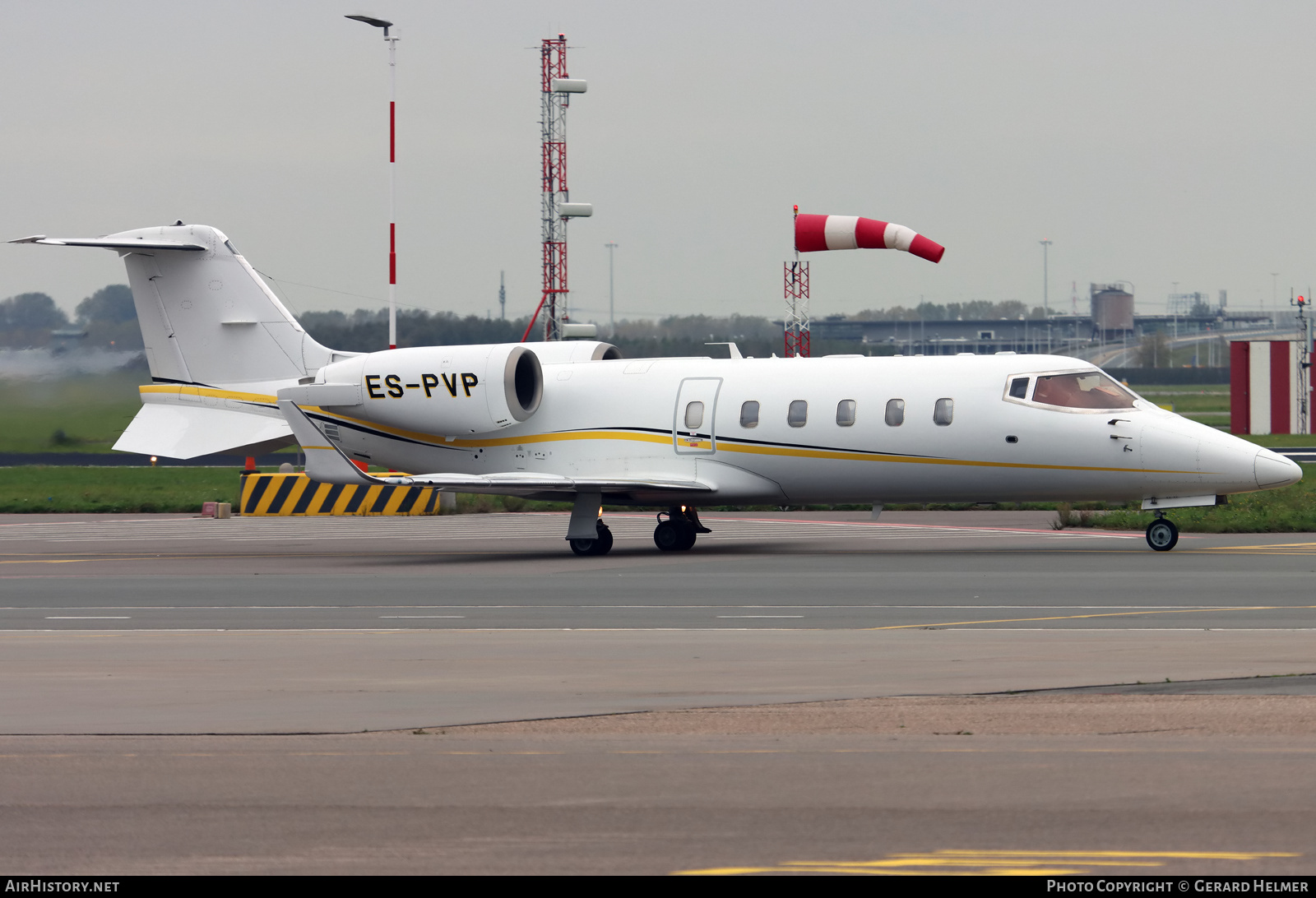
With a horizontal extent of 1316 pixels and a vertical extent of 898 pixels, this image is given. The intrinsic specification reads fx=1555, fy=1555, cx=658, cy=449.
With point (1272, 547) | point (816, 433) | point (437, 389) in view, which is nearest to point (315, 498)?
point (437, 389)

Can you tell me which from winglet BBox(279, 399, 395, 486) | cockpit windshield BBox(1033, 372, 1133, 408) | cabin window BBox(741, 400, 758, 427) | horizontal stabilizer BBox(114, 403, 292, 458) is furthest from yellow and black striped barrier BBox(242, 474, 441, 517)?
cockpit windshield BBox(1033, 372, 1133, 408)

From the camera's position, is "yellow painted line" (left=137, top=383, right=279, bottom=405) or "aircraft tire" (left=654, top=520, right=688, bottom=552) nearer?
"aircraft tire" (left=654, top=520, right=688, bottom=552)

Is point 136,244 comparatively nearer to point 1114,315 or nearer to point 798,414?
point 798,414

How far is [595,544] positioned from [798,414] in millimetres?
3750

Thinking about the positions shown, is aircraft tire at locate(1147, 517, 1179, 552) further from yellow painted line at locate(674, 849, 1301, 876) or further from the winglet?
yellow painted line at locate(674, 849, 1301, 876)

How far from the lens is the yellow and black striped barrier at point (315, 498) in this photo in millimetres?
34031

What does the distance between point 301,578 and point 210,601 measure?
2.98 meters

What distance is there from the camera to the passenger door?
80.5 feet

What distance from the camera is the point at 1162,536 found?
22406mm

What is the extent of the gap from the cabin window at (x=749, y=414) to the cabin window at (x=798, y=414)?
510 mm

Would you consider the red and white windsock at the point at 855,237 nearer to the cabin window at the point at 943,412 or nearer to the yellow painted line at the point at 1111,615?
the cabin window at the point at 943,412

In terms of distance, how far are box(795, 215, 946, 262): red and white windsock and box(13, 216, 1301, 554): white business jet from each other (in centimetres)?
640

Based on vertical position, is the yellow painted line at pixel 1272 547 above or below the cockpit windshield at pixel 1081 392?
below

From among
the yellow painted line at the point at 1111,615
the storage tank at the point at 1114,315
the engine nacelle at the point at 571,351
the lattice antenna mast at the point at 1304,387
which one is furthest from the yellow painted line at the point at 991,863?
the storage tank at the point at 1114,315
